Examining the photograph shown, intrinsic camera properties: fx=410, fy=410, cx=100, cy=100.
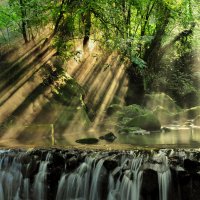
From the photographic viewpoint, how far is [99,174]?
10242 millimetres

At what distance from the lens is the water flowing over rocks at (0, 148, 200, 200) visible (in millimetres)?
9570

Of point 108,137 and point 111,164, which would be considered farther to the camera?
point 108,137

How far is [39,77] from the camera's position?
60.6ft

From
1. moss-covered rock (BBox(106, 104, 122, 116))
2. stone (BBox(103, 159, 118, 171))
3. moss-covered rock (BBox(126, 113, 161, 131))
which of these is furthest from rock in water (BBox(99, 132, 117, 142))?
moss-covered rock (BBox(106, 104, 122, 116))

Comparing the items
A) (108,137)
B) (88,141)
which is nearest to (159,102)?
(108,137)

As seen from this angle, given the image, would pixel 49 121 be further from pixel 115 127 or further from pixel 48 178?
pixel 48 178

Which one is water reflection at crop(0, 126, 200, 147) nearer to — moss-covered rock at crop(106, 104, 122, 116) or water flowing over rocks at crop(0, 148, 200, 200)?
water flowing over rocks at crop(0, 148, 200, 200)

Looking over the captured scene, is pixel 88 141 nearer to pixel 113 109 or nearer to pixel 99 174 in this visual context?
pixel 99 174

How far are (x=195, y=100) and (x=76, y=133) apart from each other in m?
13.7

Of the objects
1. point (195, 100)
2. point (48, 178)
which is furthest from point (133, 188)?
point (195, 100)

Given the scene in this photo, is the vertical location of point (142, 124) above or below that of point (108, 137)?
above

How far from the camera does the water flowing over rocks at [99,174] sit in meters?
9.57

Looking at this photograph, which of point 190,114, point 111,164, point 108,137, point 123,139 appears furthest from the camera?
point 190,114

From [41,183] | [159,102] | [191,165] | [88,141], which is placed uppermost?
[159,102]
